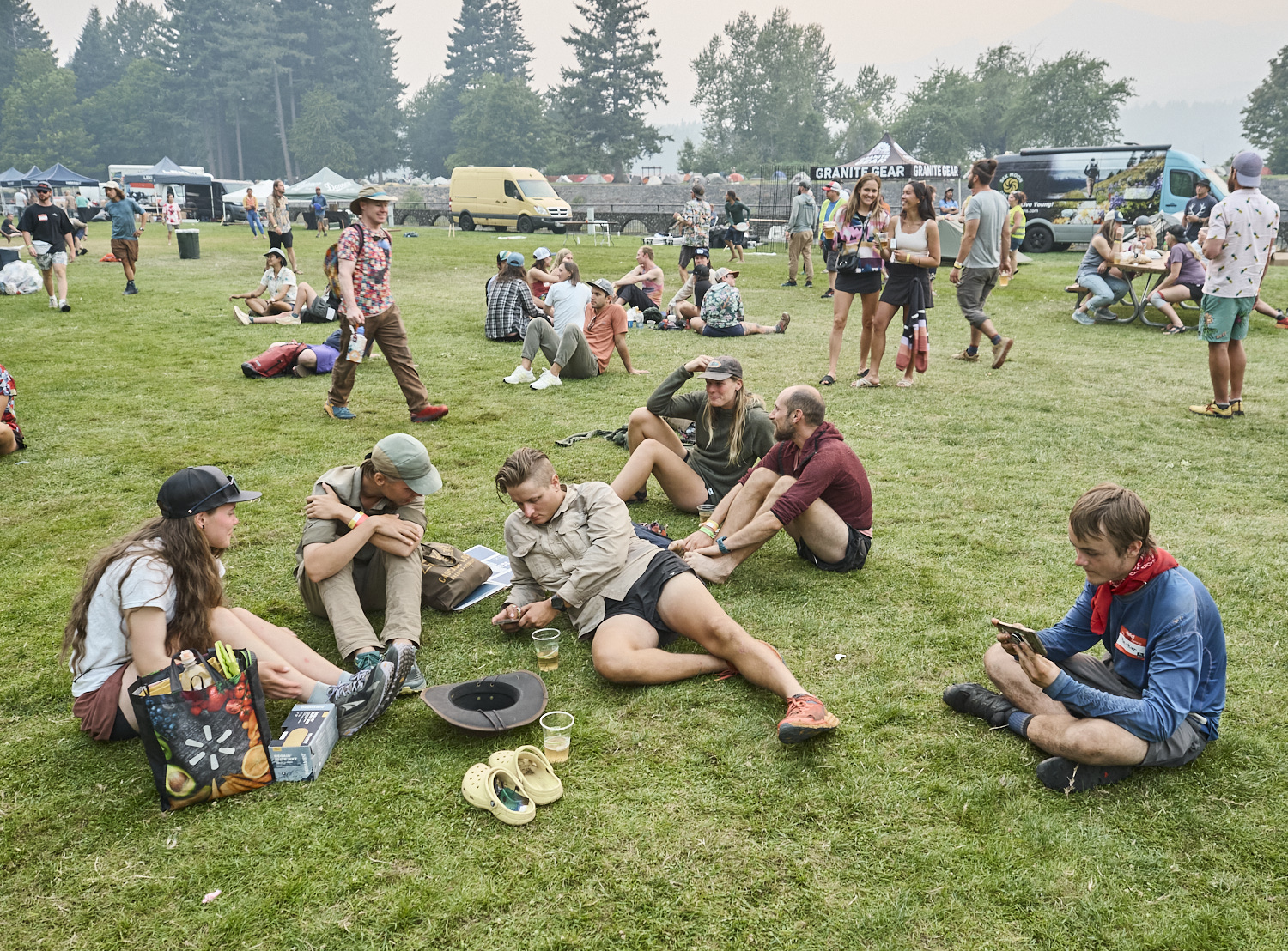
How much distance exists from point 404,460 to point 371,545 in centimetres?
50

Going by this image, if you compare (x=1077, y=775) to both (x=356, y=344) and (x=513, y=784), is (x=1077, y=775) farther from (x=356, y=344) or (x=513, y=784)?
(x=356, y=344)

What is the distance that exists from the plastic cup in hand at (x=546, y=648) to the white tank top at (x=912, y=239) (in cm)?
637

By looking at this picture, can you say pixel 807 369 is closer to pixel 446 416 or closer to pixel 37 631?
pixel 446 416

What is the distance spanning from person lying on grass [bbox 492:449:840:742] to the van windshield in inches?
1253

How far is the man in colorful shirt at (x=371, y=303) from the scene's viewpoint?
760 cm

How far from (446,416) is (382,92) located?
9630 centimetres

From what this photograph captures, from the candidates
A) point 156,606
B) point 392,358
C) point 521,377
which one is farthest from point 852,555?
point 521,377

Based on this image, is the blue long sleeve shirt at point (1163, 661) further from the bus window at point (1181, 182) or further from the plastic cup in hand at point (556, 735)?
the bus window at point (1181, 182)

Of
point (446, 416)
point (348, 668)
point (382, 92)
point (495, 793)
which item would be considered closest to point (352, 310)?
point (446, 416)

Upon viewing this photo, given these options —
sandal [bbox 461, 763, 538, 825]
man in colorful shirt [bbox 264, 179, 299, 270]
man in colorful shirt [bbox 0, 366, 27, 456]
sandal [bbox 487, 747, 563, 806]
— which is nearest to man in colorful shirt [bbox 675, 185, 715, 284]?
man in colorful shirt [bbox 264, 179, 299, 270]

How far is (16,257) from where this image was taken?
16.8m

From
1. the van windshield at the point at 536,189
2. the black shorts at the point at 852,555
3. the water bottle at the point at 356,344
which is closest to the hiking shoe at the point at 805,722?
the black shorts at the point at 852,555

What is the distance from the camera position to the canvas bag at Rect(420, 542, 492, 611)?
450 cm

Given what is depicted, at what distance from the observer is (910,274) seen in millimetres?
8820
